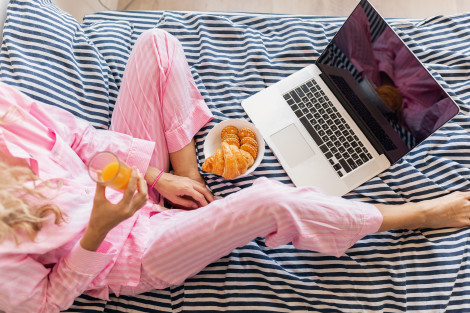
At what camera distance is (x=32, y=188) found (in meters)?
0.87

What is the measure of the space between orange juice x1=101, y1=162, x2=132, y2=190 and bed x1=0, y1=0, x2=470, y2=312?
0.49m

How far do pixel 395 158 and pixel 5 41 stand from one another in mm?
1211

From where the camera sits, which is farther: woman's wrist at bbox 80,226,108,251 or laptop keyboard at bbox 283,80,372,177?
laptop keyboard at bbox 283,80,372,177

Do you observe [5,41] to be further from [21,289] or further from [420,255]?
[420,255]

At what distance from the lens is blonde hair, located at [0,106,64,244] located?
0.80m

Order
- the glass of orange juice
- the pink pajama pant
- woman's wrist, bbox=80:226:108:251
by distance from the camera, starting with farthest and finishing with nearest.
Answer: the pink pajama pant
woman's wrist, bbox=80:226:108:251
the glass of orange juice

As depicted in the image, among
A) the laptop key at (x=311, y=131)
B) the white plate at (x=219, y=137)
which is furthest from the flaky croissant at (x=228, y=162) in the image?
the laptop key at (x=311, y=131)

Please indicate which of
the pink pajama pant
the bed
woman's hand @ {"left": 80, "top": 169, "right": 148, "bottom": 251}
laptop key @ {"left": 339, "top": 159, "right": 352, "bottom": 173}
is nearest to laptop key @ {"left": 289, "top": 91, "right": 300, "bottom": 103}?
the bed

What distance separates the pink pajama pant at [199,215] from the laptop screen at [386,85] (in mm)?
249

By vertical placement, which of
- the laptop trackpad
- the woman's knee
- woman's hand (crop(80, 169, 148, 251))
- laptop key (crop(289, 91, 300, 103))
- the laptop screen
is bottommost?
woman's hand (crop(80, 169, 148, 251))

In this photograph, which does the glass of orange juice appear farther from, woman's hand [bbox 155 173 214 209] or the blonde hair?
woman's hand [bbox 155 173 214 209]

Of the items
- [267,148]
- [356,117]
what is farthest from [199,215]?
[356,117]

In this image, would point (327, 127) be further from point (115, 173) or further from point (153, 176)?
point (115, 173)

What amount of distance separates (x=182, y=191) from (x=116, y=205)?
0.37 meters
